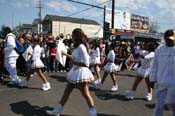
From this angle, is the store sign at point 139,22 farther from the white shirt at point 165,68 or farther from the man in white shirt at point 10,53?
the white shirt at point 165,68

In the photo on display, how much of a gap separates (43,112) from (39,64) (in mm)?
2530

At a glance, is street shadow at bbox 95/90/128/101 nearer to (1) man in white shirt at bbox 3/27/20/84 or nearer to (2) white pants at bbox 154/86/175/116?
(1) man in white shirt at bbox 3/27/20/84

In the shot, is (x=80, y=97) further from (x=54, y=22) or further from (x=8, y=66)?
(x=54, y=22)

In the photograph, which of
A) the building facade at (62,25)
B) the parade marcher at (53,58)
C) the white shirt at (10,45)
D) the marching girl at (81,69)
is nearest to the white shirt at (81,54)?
the marching girl at (81,69)

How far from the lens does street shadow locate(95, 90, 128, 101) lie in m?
9.33

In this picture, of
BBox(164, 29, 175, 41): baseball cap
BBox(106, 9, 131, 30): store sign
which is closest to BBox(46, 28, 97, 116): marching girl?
BBox(164, 29, 175, 41): baseball cap

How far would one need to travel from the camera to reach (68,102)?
27.8 feet

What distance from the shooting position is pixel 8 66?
1045cm

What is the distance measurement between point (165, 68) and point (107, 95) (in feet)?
12.7

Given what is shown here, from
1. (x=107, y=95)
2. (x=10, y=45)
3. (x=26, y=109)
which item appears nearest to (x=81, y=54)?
(x=26, y=109)

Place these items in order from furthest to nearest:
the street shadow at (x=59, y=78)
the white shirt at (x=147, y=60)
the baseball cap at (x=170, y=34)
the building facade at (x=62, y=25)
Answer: the building facade at (x=62, y=25)
the street shadow at (x=59, y=78)
the white shirt at (x=147, y=60)
the baseball cap at (x=170, y=34)

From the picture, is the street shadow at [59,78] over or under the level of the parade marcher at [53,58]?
under

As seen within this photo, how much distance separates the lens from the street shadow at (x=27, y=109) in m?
7.38

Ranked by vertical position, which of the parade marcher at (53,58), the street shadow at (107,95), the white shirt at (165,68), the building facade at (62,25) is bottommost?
the street shadow at (107,95)
